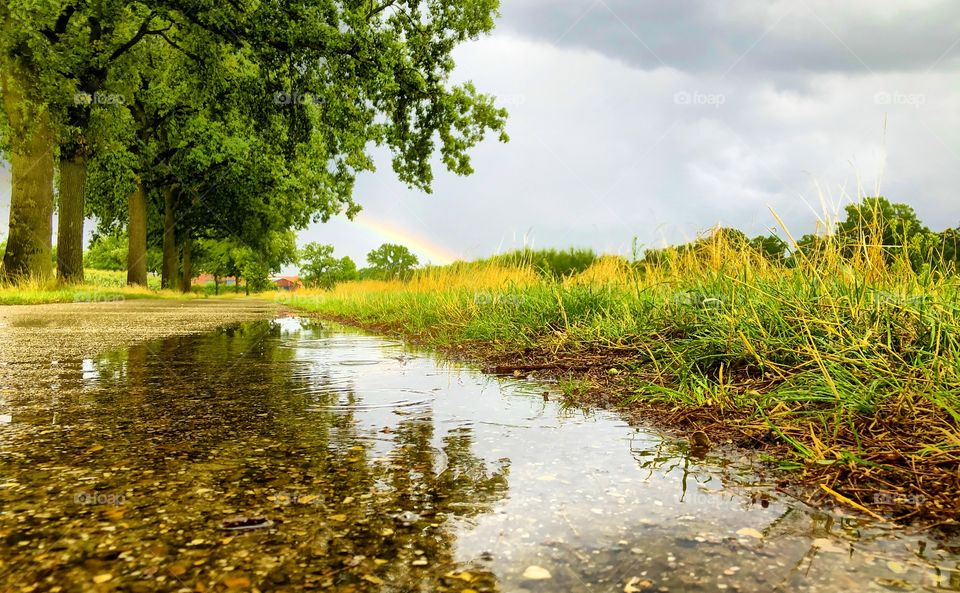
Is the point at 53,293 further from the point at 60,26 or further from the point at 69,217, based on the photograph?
the point at 60,26

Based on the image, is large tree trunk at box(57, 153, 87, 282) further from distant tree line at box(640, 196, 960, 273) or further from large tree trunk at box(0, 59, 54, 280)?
distant tree line at box(640, 196, 960, 273)

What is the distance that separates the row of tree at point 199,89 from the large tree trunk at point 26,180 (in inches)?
1.2

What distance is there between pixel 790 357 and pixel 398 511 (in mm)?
2247

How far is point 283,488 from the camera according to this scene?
5.45ft

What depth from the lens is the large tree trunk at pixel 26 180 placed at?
1483 centimetres

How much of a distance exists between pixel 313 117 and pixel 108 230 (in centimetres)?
1900

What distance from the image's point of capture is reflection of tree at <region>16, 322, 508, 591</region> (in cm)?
120

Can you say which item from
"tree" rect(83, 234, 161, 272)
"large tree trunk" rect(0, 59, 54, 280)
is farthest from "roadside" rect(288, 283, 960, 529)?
"tree" rect(83, 234, 161, 272)

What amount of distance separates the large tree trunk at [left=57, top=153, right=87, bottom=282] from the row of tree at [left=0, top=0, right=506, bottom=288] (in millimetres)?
33

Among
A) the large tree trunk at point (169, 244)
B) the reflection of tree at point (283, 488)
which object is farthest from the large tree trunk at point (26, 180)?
the reflection of tree at point (283, 488)

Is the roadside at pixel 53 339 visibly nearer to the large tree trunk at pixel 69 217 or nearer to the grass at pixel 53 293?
the grass at pixel 53 293

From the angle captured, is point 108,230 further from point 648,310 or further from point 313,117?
point 648,310

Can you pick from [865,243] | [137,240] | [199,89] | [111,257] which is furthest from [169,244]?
[111,257]

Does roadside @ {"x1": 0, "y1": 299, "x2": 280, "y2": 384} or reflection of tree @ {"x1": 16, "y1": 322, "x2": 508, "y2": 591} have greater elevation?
roadside @ {"x1": 0, "y1": 299, "x2": 280, "y2": 384}
